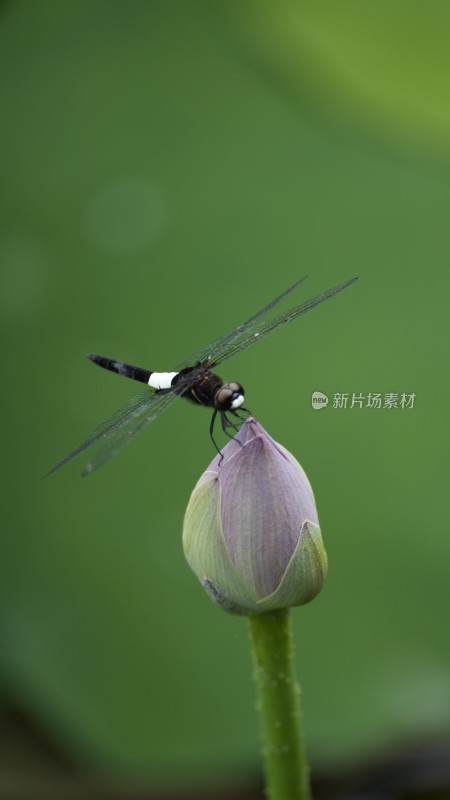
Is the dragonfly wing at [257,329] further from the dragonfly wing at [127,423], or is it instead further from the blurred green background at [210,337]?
the blurred green background at [210,337]

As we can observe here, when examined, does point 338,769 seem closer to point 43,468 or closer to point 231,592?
point 43,468

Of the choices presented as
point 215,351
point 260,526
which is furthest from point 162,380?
point 260,526

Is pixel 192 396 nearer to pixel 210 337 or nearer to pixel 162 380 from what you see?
pixel 162 380

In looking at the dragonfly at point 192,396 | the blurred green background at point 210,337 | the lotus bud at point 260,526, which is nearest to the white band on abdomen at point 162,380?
the dragonfly at point 192,396

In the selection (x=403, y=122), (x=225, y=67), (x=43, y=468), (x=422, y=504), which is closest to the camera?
(x=422, y=504)

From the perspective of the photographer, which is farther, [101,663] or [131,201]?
[131,201]

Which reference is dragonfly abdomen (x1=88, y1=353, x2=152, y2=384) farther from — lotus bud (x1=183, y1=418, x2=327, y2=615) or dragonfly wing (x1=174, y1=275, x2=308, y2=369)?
lotus bud (x1=183, y1=418, x2=327, y2=615)

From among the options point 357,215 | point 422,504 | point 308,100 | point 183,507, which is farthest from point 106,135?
point 422,504
